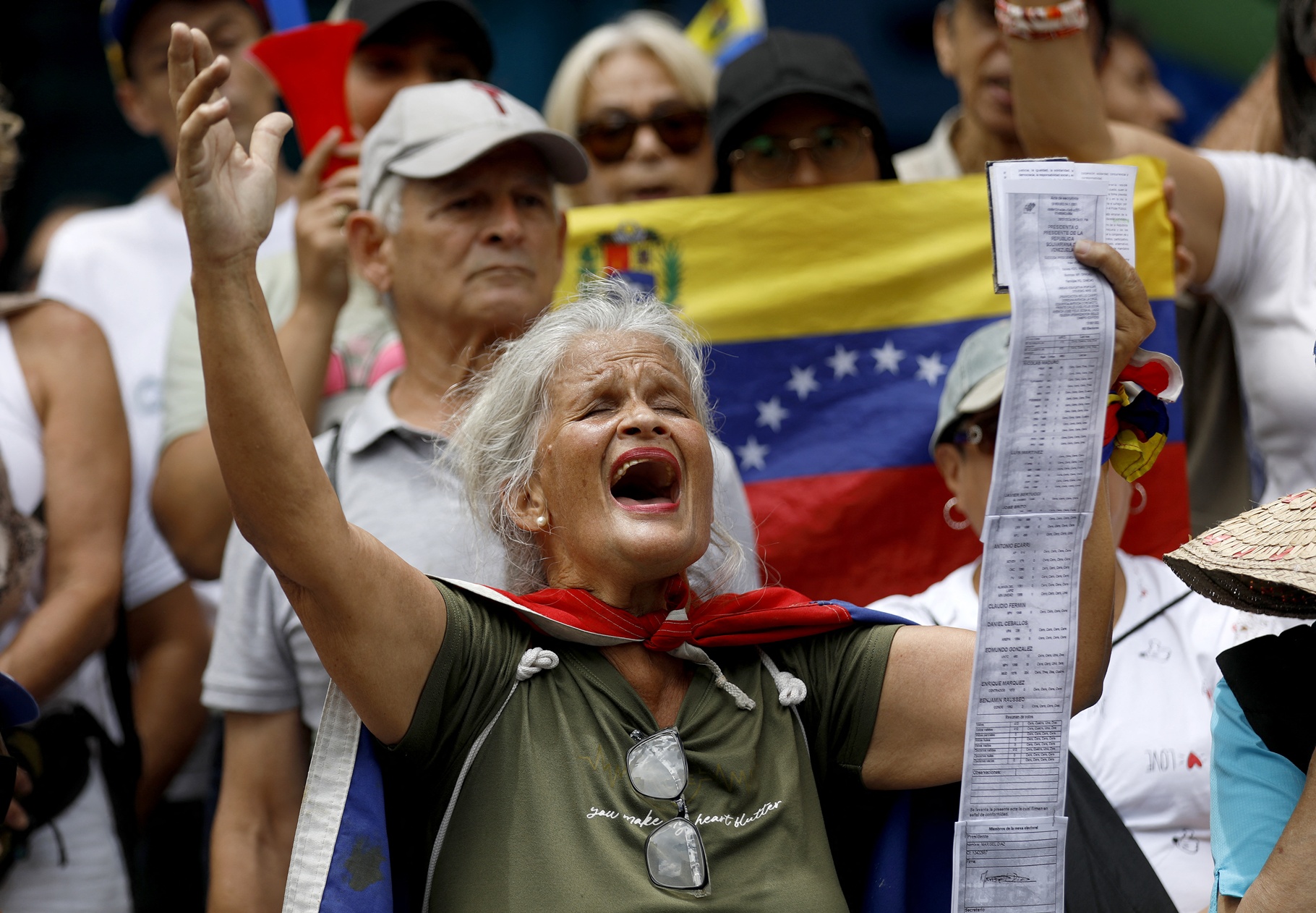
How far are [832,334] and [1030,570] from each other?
5.60 feet

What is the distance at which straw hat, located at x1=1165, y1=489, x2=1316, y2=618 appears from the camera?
1990 millimetres

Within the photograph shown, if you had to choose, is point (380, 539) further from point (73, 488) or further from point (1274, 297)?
point (1274, 297)

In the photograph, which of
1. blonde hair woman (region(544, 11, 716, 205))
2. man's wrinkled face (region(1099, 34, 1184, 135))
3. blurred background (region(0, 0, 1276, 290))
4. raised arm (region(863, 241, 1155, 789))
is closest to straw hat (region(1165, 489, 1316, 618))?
raised arm (region(863, 241, 1155, 789))

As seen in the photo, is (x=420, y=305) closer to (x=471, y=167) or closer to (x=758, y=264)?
(x=471, y=167)

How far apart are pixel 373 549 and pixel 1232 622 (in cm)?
182

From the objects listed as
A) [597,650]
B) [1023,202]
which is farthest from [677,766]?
[1023,202]

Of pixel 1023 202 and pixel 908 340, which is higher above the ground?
pixel 1023 202

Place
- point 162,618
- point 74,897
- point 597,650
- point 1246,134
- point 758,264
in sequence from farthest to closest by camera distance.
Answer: point 1246,134 → point 758,264 → point 162,618 → point 74,897 → point 597,650

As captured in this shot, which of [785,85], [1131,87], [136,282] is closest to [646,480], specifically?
[785,85]

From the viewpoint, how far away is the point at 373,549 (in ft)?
6.73

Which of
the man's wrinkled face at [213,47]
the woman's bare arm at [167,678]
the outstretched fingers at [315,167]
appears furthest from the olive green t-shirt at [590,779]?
the man's wrinkled face at [213,47]

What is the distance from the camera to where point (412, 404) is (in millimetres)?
2971

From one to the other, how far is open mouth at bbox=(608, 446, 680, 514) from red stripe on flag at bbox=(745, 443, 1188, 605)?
946 mm

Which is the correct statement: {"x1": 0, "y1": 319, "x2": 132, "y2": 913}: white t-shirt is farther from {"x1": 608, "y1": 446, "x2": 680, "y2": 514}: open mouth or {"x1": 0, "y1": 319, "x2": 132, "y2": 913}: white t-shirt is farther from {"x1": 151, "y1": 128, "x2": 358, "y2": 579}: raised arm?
{"x1": 608, "y1": 446, "x2": 680, "y2": 514}: open mouth
